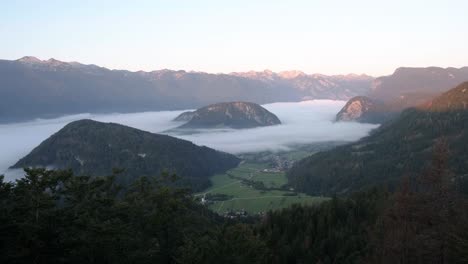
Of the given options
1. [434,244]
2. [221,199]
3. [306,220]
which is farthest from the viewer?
[221,199]

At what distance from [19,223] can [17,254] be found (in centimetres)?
201

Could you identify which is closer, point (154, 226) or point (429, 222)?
point (429, 222)

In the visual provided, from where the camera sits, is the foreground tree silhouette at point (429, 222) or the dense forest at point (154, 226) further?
the foreground tree silhouette at point (429, 222)

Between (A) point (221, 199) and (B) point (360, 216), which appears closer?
(B) point (360, 216)

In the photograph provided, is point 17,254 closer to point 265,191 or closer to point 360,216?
point 360,216

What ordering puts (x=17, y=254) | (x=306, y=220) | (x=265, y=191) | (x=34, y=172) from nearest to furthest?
(x=17, y=254) → (x=34, y=172) → (x=306, y=220) → (x=265, y=191)

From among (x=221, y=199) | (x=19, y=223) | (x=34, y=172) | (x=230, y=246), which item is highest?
(x=34, y=172)

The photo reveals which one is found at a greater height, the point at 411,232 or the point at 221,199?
the point at 411,232

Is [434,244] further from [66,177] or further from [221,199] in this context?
[221,199]

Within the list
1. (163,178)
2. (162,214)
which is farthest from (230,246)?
(163,178)

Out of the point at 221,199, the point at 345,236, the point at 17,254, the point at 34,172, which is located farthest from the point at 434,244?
the point at 221,199

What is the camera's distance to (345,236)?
294 ft

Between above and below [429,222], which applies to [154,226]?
below

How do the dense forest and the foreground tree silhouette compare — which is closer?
the dense forest
